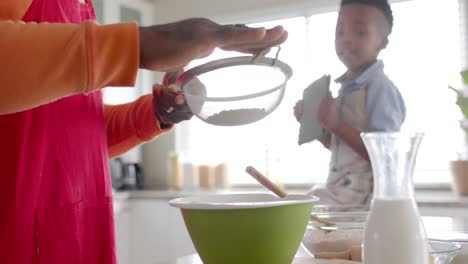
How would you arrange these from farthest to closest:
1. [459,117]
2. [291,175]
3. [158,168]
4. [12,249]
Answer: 1. [158,168]
2. [291,175]
3. [459,117]
4. [12,249]

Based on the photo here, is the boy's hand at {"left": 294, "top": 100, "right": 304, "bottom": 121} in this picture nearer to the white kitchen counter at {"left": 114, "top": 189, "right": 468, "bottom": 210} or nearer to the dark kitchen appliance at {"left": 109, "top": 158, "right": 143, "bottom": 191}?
the white kitchen counter at {"left": 114, "top": 189, "right": 468, "bottom": 210}

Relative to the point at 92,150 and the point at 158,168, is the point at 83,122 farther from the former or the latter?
the point at 158,168

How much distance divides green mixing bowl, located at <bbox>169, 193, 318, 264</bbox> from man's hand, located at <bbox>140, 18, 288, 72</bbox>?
0.17 metres

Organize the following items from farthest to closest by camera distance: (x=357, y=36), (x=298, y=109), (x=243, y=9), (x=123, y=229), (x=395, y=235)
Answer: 1. (x=243, y=9)
2. (x=123, y=229)
3. (x=298, y=109)
4. (x=357, y=36)
5. (x=395, y=235)

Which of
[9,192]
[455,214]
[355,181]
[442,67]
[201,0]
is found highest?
[201,0]

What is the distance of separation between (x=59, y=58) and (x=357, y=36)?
55.2 inches

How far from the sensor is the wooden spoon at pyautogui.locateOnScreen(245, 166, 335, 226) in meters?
0.65

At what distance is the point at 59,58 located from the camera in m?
0.52

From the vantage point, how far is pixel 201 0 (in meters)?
2.74

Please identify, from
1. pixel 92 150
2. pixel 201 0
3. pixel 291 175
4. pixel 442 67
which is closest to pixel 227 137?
pixel 291 175

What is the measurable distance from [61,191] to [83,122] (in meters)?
0.11

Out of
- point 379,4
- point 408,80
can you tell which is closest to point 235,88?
point 379,4

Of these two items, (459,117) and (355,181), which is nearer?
(355,181)

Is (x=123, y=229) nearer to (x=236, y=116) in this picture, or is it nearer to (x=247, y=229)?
(x=236, y=116)
